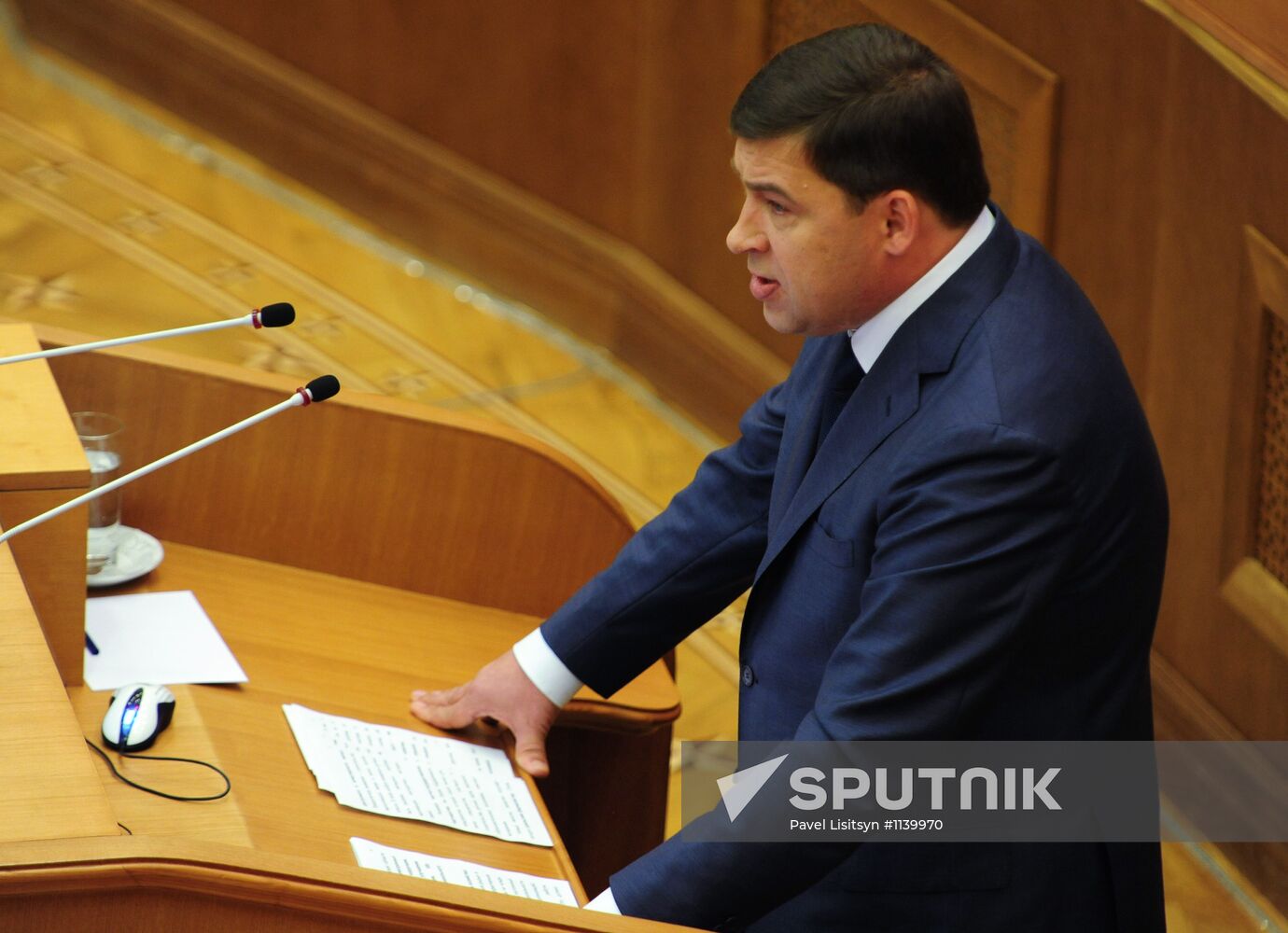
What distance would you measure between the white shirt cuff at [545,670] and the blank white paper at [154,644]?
11.8 inches

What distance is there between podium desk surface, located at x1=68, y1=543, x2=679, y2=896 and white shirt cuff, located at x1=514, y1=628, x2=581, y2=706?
3.2 inches

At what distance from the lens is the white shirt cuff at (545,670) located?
1.78 meters

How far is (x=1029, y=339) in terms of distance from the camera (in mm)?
1377

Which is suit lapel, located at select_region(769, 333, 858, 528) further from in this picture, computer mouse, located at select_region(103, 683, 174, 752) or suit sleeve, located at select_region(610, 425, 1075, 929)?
computer mouse, located at select_region(103, 683, 174, 752)

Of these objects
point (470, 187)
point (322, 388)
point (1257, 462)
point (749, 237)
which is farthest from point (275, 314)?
point (470, 187)

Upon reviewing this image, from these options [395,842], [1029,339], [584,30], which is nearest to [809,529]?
[1029,339]

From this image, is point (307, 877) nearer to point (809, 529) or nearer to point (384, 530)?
point (809, 529)

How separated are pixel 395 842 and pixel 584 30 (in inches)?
97.9

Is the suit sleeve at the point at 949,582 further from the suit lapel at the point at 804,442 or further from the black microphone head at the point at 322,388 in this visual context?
the black microphone head at the point at 322,388

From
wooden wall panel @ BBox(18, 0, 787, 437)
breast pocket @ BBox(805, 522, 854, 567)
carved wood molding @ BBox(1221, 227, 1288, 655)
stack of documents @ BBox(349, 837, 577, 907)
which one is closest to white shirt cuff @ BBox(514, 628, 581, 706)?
stack of documents @ BBox(349, 837, 577, 907)

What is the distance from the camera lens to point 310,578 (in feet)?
6.78

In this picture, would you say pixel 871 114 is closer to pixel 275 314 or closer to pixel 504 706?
pixel 275 314

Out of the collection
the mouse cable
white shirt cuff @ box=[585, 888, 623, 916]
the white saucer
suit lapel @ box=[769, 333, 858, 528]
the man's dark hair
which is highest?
the man's dark hair

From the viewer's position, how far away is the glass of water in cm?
191
